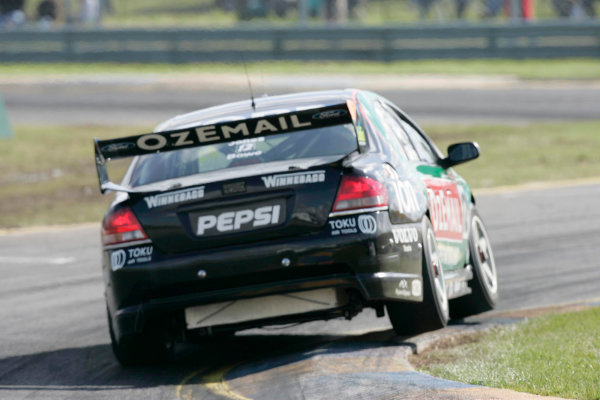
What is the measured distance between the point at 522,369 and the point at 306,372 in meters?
1.06

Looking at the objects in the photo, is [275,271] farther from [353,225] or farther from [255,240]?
[353,225]

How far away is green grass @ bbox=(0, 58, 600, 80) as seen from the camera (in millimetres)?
29938

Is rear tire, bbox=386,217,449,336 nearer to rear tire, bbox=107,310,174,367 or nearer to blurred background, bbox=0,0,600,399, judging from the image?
blurred background, bbox=0,0,600,399

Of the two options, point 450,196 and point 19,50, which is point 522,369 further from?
point 19,50

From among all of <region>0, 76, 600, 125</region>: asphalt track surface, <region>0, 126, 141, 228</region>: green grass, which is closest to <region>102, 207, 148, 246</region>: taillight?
<region>0, 126, 141, 228</region>: green grass

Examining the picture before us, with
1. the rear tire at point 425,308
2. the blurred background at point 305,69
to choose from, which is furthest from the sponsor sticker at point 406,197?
the blurred background at point 305,69

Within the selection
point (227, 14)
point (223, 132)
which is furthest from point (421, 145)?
point (227, 14)

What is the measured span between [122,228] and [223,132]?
0.73 m

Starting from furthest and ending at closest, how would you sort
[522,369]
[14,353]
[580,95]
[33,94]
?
[33,94]
[580,95]
[14,353]
[522,369]

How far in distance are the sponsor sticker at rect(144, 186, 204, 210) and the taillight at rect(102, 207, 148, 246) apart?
13cm

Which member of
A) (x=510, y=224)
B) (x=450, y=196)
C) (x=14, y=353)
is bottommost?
(x=510, y=224)

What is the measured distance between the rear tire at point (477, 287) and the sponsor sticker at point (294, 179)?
189cm

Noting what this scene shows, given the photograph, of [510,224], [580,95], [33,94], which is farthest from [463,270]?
[33,94]

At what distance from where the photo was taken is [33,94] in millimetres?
28703
